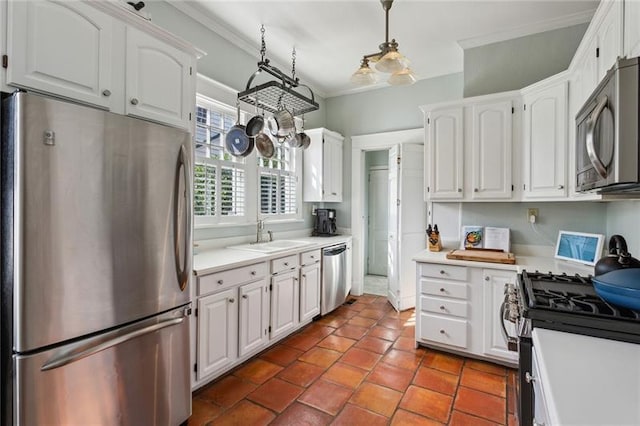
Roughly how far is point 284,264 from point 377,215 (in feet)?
10.6

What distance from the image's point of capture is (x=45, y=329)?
4.05ft

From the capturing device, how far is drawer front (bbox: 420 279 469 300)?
2.66 m

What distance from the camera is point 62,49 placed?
54.9 inches

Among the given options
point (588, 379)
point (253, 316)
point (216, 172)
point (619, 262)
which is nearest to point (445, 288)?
point (619, 262)

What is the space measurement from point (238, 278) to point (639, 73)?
2.34 metres

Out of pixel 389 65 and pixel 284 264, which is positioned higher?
pixel 389 65

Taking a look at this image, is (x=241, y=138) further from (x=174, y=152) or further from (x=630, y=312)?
(x=630, y=312)

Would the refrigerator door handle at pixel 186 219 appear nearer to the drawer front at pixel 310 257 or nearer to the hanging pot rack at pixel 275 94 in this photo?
the hanging pot rack at pixel 275 94

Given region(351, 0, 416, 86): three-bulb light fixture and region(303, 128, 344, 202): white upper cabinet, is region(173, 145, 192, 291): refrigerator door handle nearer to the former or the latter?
region(351, 0, 416, 86): three-bulb light fixture

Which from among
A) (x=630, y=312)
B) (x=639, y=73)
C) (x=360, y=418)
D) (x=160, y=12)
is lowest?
(x=360, y=418)

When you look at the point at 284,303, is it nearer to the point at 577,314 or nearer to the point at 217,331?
the point at 217,331

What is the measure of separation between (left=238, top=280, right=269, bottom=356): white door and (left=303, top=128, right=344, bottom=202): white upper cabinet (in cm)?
180

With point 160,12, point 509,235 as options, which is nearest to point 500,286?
point 509,235

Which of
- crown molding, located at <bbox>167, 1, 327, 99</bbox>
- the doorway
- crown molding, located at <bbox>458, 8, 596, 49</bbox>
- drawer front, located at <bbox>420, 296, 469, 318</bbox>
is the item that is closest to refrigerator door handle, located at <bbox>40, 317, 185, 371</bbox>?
drawer front, located at <bbox>420, 296, 469, 318</bbox>
